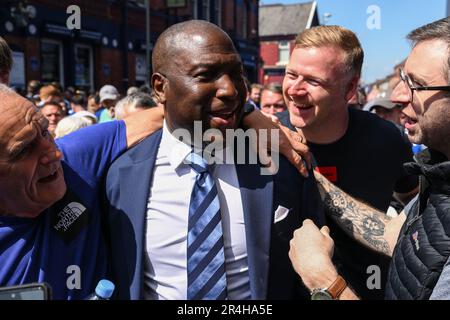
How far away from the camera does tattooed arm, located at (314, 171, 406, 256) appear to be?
204 centimetres

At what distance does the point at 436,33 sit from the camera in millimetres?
1599

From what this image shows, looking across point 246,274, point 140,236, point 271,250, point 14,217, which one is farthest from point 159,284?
point 14,217

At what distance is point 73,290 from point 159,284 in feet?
1.08

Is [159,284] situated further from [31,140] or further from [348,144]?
[348,144]

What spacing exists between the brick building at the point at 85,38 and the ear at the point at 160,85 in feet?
24.8

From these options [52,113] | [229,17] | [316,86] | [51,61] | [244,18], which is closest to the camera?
[316,86]

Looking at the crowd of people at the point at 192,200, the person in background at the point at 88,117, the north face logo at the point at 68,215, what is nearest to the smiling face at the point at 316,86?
the crowd of people at the point at 192,200

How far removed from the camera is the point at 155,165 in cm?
173

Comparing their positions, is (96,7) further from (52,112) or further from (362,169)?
(362,169)

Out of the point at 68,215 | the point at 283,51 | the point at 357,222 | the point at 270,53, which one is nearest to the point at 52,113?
the point at 68,215

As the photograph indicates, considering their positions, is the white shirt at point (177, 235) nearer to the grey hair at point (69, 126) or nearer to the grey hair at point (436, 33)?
the grey hair at point (436, 33)

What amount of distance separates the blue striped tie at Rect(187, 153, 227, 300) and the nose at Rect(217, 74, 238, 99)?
359 mm

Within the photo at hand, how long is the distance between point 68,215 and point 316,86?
4.75ft

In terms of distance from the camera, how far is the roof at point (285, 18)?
4353 cm
